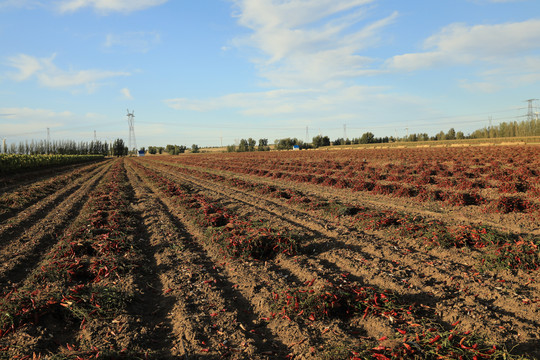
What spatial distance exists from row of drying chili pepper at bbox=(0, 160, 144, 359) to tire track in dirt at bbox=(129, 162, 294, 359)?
88cm

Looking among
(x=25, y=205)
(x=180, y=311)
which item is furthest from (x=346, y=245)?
(x=25, y=205)

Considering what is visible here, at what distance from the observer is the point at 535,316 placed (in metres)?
4.57

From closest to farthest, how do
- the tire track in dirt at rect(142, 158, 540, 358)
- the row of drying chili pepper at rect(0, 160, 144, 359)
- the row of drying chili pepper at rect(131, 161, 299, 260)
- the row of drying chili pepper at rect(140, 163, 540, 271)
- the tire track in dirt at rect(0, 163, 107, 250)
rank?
the tire track in dirt at rect(142, 158, 540, 358) → the row of drying chili pepper at rect(0, 160, 144, 359) → the row of drying chili pepper at rect(140, 163, 540, 271) → the row of drying chili pepper at rect(131, 161, 299, 260) → the tire track in dirt at rect(0, 163, 107, 250)

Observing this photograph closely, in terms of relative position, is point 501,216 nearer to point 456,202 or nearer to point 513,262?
point 456,202

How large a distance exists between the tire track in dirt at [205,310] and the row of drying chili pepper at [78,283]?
0.88 m

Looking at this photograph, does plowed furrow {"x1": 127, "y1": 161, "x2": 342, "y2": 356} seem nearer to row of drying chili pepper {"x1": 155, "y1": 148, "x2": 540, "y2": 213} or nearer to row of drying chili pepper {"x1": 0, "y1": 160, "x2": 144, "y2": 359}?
row of drying chili pepper {"x1": 0, "y1": 160, "x2": 144, "y2": 359}

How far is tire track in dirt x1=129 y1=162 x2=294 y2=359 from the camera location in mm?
4051

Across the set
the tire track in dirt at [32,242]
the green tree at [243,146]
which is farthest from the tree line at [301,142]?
the tire track in dirt at [32,242]

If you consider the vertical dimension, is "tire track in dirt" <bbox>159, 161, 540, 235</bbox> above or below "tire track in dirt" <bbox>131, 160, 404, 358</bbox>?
above

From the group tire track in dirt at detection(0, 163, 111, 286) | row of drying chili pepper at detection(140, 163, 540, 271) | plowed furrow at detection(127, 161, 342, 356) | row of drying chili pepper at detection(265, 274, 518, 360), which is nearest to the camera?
row of drying chili pepper at detection(265, 274, 518, 360)

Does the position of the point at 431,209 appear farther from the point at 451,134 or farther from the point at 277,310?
the point at 451,134

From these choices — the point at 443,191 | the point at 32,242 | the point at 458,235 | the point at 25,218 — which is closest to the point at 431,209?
the point at 443,191

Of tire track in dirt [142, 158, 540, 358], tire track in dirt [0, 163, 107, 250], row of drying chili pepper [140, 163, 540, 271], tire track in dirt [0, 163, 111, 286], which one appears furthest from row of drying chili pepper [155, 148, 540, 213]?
tire track in dirt [0, 163, 107, 250]

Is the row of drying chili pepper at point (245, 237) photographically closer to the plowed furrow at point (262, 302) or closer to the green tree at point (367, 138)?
the plowed furrow at point (262, 302)
